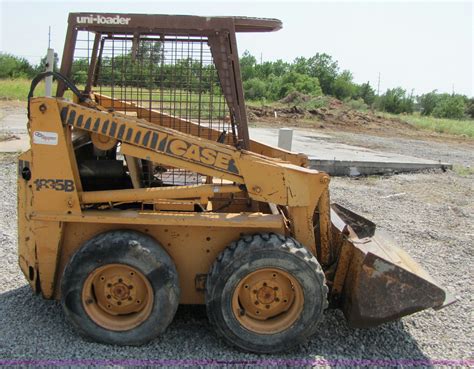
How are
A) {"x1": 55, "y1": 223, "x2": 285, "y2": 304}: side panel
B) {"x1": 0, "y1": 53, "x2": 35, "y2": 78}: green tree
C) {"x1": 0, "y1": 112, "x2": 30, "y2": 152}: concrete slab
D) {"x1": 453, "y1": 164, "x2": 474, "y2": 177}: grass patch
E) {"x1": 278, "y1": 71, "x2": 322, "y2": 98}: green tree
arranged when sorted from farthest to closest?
1. {"x1": 0, "y1": 53, "x2": 35, "y2": 78}: green tree
2. {"x1": 278, "y1": 71, "x2": 322, "y2": 98}: green tree
3. {"x1": 453, "y1": 164, "x2": 474, "y2": 177}: grass patch
4. {"x1": 0, "y1": 112, "x2": 30, "y2": 152}: concrete slab
5. {"x1": 55, "y1": 223, "x2": 285, "y2": 304}: side panel

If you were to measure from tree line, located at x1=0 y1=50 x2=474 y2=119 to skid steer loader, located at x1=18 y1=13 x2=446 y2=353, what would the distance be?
2 cm

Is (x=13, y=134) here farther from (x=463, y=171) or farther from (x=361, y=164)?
(x=463, y=171)

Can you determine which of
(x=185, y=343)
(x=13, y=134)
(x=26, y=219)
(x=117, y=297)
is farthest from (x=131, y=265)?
(x=13, y=134)

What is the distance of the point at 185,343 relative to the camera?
4008 millimetres

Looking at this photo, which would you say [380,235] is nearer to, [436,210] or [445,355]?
[445,355]

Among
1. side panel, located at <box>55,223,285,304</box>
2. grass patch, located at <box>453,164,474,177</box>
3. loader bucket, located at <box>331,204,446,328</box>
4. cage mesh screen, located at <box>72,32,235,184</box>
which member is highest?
cage mesh screen, located at <box>72,32,235,184</box>

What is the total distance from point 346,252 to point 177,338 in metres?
1.45

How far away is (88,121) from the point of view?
3.84 meters

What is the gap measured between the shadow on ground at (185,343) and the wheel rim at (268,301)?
0.22 m

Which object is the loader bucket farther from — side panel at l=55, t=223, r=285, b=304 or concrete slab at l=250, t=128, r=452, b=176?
concrete slab at l=250, t=128, r=452, b=176

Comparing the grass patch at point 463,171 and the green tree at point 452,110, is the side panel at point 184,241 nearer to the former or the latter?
the grass patch at point 463,171

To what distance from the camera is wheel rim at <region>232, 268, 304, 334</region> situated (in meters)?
3.90

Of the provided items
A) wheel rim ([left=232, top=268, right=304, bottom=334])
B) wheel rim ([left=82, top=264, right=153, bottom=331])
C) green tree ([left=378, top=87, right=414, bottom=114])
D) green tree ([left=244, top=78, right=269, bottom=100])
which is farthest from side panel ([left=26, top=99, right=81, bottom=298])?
green tree ([left=378, top=87, right=414, bottom=114])

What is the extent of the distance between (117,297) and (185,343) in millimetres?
603
